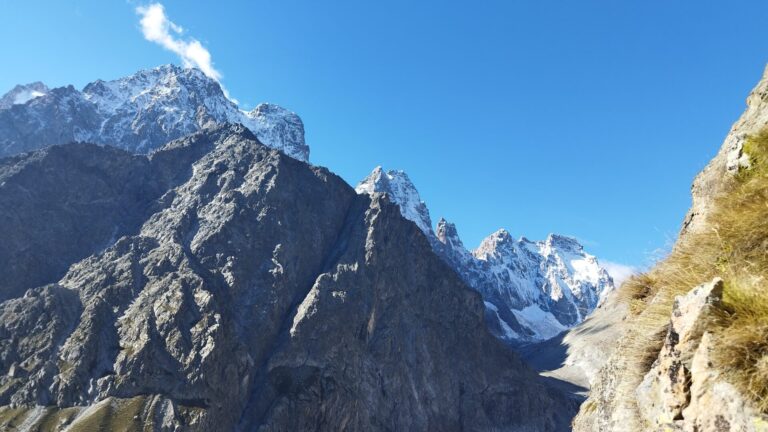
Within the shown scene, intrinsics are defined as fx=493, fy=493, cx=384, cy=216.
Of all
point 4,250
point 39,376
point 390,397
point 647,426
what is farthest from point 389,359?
point 647,426

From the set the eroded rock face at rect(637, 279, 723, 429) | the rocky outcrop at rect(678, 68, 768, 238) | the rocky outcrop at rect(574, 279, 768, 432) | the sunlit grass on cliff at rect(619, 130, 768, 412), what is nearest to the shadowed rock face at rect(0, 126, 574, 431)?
the rocky outcrop at rect(678, 68, 768, 238)

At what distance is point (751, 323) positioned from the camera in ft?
14.5

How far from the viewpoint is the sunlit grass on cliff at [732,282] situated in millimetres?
4445

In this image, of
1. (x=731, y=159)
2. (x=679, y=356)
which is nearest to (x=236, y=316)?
(x=731, y=159)

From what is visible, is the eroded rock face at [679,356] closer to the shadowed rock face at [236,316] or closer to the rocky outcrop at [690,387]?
the rocky outcrop at [690,387]

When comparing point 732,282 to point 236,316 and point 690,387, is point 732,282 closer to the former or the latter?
point 690,387

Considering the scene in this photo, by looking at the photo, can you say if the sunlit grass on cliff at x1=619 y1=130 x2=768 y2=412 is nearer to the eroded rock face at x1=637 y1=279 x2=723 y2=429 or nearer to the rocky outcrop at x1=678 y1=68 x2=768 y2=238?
the eroded rock face at x1=637 y1=279 x2=723 y2=429

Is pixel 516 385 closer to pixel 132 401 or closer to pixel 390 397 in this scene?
pixel 390 397

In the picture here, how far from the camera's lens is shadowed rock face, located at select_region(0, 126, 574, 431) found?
117438 mm

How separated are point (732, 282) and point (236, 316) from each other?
487 feet

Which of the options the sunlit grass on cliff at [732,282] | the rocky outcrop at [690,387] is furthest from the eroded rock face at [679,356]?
the sunlit grass on cliff at [732,282]

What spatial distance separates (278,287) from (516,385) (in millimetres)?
103617

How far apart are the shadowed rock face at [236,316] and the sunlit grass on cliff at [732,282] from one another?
117087 mm

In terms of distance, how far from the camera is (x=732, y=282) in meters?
4.98
